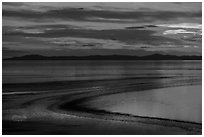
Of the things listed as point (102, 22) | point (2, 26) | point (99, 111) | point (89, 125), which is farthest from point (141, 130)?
point (2, 26)

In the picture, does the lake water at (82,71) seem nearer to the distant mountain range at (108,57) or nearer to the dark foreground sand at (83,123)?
the distant mountain range at (108,57)

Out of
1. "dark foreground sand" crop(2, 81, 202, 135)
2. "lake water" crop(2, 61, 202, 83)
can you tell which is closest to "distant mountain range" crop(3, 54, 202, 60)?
"lake water" crop(2, 61, 202, 83)

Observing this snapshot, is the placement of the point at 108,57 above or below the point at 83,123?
above

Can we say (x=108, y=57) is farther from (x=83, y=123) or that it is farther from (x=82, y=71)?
(x=82, y=71)

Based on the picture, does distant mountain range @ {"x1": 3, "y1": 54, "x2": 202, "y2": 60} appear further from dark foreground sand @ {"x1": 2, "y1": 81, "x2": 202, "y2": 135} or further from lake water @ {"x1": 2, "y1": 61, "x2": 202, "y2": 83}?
dark foreground sand @ {"x1": 2, "y1": 81, "x2": 202, "y2": 135}

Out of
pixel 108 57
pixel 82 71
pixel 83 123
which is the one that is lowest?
pixel 82 71

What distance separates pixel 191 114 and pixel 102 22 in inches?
71.5

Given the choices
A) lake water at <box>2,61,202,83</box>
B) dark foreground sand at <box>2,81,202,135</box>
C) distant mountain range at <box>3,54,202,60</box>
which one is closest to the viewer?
dark foreground sand at <box>2,81,202,135</box>

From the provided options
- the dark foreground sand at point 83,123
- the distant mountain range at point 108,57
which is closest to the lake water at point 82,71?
the distant mountain range at point 108,57

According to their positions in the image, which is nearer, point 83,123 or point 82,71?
point 83,123

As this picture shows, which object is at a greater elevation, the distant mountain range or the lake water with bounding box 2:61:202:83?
the distant mountain range

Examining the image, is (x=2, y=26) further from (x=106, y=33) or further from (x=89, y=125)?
(x=89, y=125)

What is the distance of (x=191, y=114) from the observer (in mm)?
4559

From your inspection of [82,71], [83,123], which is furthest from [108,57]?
[82,71]
